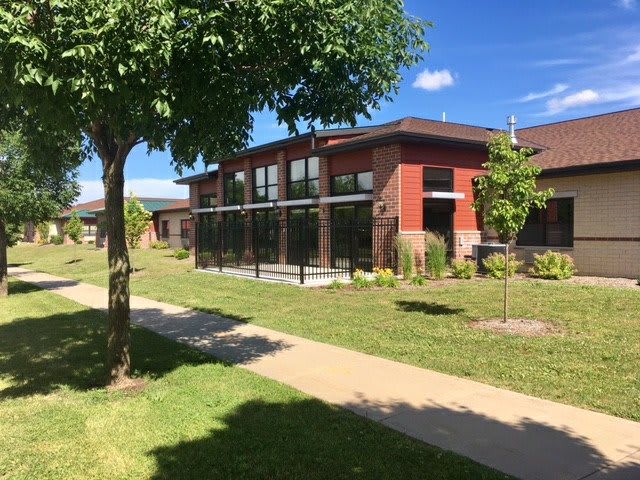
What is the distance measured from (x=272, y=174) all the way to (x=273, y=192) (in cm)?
78

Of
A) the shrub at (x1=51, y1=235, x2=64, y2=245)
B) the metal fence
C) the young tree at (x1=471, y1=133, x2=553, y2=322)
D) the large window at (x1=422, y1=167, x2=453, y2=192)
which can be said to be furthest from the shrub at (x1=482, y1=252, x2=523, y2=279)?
the shrub at (x1=51, y1=235, x2=64, y2=245)

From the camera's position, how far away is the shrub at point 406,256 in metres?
14.8

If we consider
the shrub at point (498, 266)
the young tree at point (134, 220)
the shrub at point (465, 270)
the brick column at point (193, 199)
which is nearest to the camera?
the shrub at point (498, 266)

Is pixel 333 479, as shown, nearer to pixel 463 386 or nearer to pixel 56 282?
pixel 463 386

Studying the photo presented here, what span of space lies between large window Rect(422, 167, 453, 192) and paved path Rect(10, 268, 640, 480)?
31.5 ft

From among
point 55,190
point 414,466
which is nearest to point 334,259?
point 55,190

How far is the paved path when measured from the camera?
3.81 metres

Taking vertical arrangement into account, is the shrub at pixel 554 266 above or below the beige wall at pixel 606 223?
below

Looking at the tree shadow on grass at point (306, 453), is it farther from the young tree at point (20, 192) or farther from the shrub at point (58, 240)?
the shrub at point (58, 240)

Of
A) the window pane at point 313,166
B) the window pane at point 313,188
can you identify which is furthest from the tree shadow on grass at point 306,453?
the window pane at point 313,166

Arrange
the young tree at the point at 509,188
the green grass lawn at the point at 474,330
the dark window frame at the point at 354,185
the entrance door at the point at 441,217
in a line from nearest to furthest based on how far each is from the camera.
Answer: the green grass lawn at the point at 474,330 → the young tree at the point at 509,188 → the entrance door at the point at 441,217 → the dark window frame at the point at 354,185

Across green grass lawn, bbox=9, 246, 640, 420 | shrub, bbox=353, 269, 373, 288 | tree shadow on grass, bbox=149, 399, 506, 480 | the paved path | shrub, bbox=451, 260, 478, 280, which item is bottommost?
tree shadow on grass, bbox=149, 399, 506, 480

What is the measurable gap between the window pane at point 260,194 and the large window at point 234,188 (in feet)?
4.19

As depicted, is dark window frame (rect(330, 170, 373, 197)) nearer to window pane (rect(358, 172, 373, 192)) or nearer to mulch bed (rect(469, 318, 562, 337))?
window pane (rect(358, 172, 373, 192))
